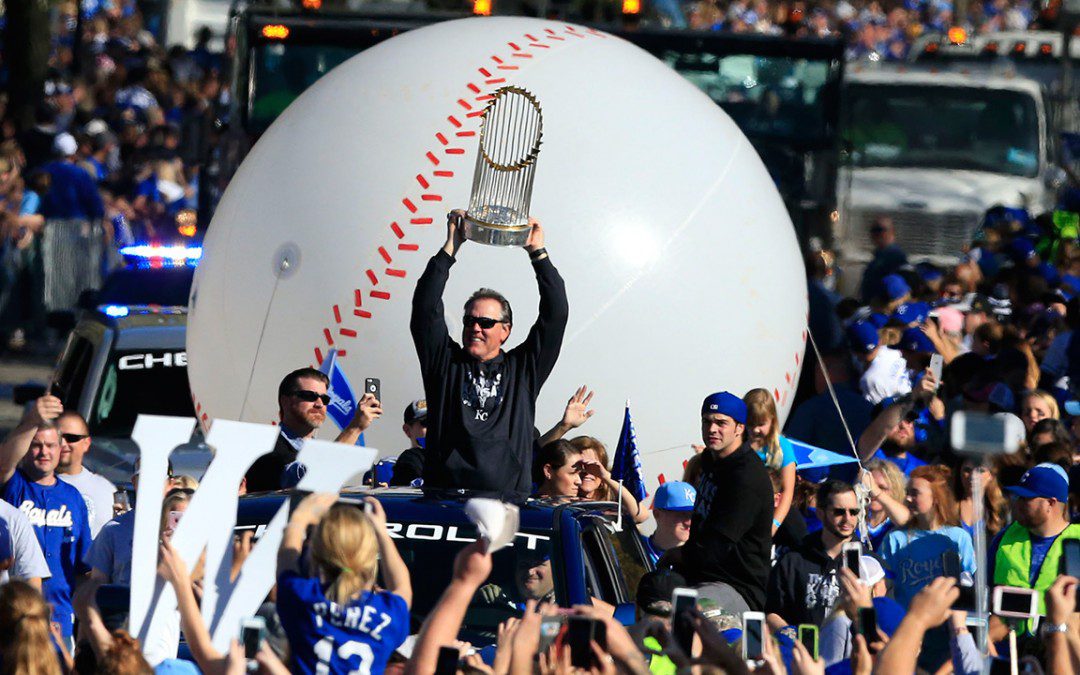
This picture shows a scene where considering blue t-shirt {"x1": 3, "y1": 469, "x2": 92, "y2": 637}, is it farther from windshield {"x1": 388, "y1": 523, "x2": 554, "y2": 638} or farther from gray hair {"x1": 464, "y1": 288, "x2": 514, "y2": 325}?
windshield {"x1": 388, "y1": 523, "x2": 554, "y2": 638}

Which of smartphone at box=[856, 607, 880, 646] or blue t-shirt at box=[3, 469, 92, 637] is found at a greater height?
smartphone at box=[856, 607, 880, 646]

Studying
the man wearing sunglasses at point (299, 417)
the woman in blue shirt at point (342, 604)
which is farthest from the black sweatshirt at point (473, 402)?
the woman in blue shirt at point (342, 604)

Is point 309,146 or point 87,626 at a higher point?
point 309,146

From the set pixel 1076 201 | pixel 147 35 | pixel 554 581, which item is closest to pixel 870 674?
pixel 554 581

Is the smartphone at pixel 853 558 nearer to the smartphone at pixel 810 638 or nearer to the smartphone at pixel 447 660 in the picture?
the smartphone at pixel 810 638

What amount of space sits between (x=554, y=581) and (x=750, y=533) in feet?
3.32

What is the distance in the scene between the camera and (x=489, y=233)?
8.78m

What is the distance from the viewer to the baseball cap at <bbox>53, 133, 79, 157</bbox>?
22.2 metres

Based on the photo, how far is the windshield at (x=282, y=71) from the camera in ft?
50.6

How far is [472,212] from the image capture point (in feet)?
30.3

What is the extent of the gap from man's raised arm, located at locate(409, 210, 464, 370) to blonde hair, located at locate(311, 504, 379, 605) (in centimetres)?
289

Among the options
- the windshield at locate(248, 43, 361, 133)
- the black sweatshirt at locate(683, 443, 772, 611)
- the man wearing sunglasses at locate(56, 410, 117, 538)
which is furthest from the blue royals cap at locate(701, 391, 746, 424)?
the windshield at locate(248, 43, 361, 133)

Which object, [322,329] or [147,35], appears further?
[147,35]

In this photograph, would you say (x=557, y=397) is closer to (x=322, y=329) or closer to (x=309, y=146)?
(x=322, y=329)
